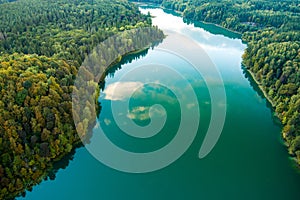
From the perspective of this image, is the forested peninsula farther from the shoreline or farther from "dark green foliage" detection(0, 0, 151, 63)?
"dark green foliage" detection(0, 0, 151, 63)

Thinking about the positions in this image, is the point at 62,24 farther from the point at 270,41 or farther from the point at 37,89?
the point at 270,41

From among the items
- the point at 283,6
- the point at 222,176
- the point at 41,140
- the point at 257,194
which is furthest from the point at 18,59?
the point at 283,6

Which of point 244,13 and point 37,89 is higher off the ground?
point 244,13

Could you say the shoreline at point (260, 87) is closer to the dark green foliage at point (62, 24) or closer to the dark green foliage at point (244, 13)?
the dark green foliage at point (244, 13)

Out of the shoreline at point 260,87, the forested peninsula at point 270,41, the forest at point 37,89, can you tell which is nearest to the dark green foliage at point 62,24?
the forest at point 37,89

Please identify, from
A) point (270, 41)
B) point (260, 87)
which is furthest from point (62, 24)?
point (270, 41)

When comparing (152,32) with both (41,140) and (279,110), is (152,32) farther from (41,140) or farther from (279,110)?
A: (41,140)

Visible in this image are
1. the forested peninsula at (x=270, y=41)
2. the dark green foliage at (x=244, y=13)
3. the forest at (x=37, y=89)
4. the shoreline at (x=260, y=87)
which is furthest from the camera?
the dark green foliage at (x=244, y=13)
